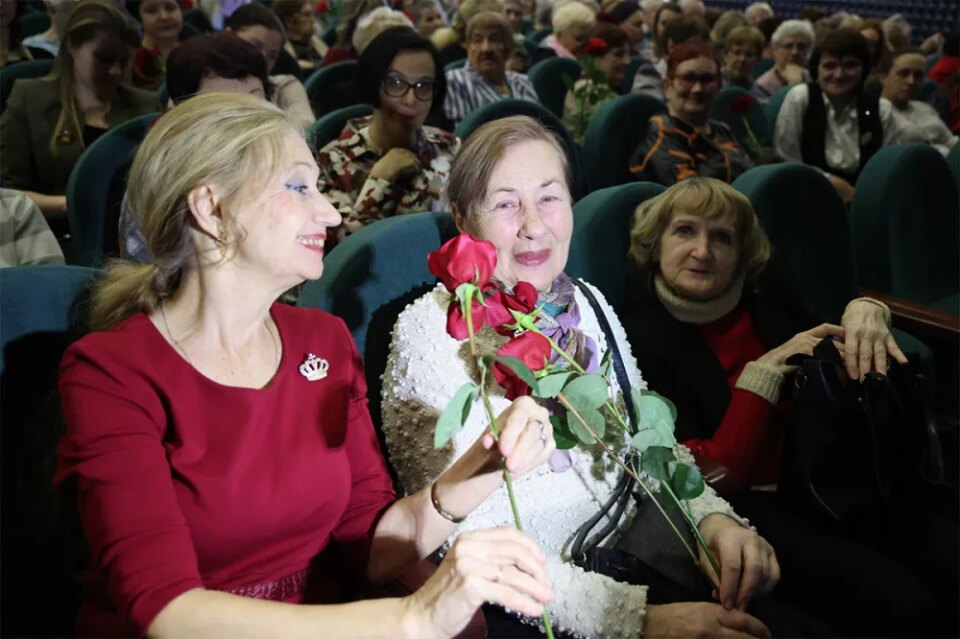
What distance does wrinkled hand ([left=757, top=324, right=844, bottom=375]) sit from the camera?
1.54m

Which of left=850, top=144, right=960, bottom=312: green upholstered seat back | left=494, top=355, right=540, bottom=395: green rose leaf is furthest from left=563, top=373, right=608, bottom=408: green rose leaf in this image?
left=850, top=144, right=960, bottom=312: green upholstered seat back

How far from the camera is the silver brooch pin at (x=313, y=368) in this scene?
3.67 feet

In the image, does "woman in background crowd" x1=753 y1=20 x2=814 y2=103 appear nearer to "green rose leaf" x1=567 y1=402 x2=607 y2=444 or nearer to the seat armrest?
the seat armrest

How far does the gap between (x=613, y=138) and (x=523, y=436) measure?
1.92 meters

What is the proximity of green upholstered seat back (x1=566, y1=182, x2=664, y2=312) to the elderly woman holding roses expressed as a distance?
0.30m

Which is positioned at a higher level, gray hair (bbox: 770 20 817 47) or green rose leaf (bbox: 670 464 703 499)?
gray hair (bbox: 770 20 817 47)

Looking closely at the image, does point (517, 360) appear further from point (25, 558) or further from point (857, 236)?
point (857, 236)

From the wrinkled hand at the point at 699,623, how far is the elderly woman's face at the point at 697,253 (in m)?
0.58

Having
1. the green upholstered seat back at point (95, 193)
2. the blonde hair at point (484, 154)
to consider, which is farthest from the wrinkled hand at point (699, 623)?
the green upholstered seat back at point (95, 193)

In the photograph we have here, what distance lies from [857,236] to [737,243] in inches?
31.8

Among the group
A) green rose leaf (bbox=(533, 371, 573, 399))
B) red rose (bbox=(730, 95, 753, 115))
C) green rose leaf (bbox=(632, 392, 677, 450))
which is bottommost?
green rose leaf (bbox=(632, 392, 677, 450))

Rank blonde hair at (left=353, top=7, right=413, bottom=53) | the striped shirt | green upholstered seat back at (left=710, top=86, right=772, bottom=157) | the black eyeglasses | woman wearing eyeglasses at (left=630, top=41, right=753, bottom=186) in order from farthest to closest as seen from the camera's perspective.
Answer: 1. blonde hair at (left=353, top=7, right=413, bottom=53)
2. the striped shirt
3. green upholstered seat back at (left=710, top=86, right=772, bottom=157)
4. woman wearing eyeglasses at (left=630, top=41, right=753, bottom=186)
5. the black eyeglasses

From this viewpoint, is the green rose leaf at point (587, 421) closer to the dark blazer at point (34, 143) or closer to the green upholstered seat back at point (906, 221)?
the green upholstered seat back at point (906, 221)

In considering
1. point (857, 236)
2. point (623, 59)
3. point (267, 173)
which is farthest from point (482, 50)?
point (267, 173)
